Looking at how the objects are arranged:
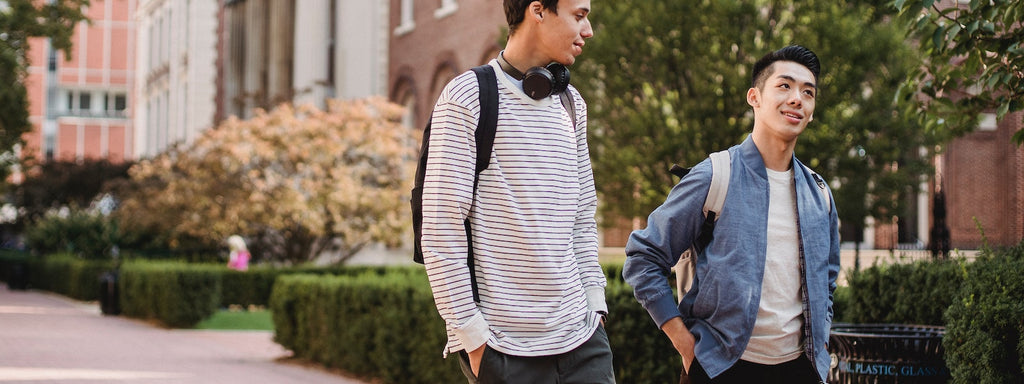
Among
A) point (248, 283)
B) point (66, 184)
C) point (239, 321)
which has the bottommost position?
point (239, 321)

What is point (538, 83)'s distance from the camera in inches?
133

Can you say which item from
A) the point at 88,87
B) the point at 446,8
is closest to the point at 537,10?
the point at 446,8

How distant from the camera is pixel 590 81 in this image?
1691cm

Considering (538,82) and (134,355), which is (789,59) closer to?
(538,82)

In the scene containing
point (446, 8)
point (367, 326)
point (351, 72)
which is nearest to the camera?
point (367, 326)

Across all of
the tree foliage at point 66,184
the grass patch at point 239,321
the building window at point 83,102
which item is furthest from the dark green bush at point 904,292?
the building window at point 83,102

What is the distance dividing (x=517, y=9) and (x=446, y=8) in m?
26.7

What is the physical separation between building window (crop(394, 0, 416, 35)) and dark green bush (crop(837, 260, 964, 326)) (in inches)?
1028

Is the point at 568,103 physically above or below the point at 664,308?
above

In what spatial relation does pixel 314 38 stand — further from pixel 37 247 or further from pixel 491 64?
pixel 491 64

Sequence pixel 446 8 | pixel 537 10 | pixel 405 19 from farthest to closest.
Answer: pixel 405 19 → pixel 446 8 → pixel 537 10

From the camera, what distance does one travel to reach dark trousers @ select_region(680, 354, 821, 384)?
367 centimetres

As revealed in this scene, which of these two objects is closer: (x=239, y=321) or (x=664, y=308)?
(x=664, y=308)

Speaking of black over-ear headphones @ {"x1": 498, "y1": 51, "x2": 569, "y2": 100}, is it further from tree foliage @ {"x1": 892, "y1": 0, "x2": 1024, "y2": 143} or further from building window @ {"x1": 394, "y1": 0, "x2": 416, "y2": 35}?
building window @ {"x1": 394, "y1": 0, "x2": 416, "y2": 35}
